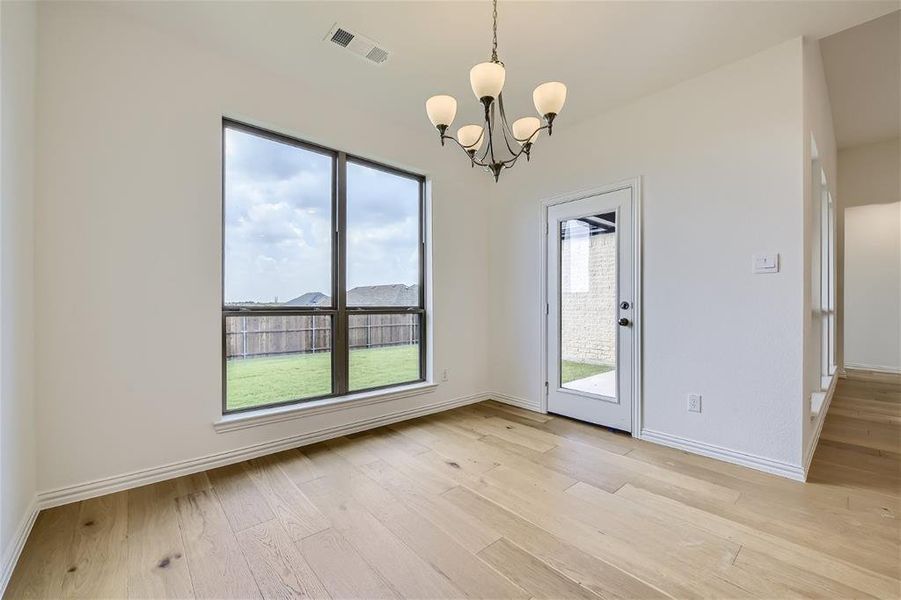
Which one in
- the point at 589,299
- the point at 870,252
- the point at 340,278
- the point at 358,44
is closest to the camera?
the point at 358,44

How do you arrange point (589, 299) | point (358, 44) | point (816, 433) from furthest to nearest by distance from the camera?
1. point (589, 299)
2. point (816, 433)
3. point (358, 44)

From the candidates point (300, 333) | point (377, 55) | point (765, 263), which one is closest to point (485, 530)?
point (300, 333)

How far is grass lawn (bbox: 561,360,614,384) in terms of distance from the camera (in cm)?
332

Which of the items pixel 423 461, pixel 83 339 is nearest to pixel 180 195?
pixel 83 339

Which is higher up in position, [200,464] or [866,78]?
[866,78]

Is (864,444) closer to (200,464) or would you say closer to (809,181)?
(809,181)

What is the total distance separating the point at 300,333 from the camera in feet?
9.81

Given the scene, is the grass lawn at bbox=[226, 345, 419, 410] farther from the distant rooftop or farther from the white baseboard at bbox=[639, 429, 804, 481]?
the white baseboard at bbox=[639, 429, 804, 481]

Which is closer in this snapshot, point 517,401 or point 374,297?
point 374,297

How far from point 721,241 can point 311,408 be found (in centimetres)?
323

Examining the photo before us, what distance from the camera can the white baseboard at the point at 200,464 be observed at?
204cm

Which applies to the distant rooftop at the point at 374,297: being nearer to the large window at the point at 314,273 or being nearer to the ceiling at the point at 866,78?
the large window at the point at 314,273

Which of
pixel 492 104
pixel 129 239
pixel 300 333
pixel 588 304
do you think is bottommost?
pixel 300 333

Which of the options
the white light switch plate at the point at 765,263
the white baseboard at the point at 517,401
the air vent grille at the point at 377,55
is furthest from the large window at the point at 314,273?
the white light switch plate at the point at 765,263
